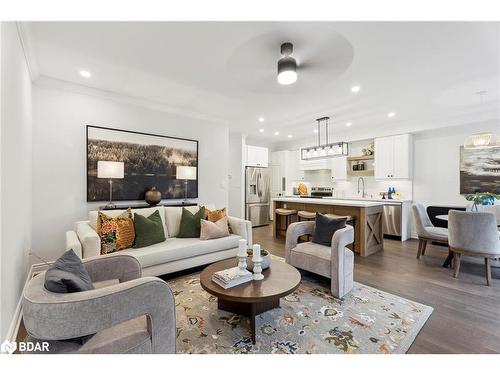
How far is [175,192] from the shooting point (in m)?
4.21

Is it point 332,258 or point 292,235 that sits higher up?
point 292,235

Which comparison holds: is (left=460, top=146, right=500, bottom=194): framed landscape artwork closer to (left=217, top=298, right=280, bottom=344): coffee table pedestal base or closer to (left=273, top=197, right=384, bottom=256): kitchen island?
(left=273, top=197, right=384, bottom=256): kitchen island

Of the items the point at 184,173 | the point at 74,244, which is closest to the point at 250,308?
the point at 74,244

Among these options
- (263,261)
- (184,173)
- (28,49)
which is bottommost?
(263,261)

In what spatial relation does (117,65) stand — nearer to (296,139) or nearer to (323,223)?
(323,223)

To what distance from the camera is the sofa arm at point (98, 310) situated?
108 cm

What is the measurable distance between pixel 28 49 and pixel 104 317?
A: 277cm

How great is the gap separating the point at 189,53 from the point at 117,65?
95 centimetres

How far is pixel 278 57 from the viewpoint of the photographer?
2514 millimetres

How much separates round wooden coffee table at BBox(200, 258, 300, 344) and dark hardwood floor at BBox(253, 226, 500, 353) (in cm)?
99

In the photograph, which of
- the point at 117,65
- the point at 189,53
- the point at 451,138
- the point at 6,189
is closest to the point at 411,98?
the point at 451,138

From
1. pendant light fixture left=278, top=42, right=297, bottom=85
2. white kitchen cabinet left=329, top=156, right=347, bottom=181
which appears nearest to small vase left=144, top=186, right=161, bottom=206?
pendant light fixture left=278, top=42, right=297, bottom=85

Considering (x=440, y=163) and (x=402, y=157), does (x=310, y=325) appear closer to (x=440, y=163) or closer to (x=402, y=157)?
(x=402, y=157)

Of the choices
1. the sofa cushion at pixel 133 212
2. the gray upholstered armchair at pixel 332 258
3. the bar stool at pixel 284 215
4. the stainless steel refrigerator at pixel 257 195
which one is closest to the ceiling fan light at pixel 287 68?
the gray upholstered armchair at pixel 332 258
